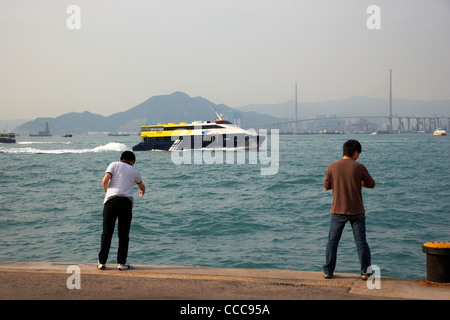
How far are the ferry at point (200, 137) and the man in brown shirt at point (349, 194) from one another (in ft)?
163

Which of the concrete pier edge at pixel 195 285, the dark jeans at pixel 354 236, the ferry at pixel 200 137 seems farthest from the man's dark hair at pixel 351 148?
the ferry at pixel 200 137

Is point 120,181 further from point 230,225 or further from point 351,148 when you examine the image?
point 230,225

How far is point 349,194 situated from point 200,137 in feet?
170

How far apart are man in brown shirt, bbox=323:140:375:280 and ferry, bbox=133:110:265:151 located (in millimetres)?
49575

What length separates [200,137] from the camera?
57.2 meters

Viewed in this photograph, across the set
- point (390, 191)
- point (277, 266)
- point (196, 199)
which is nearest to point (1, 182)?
point (196, 199)

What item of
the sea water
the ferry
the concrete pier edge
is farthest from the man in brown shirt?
the ferry

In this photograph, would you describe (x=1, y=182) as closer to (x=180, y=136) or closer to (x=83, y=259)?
(x=83, y=259)

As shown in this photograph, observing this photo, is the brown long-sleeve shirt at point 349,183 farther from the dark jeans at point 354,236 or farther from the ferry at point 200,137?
the ferry at point 200,137

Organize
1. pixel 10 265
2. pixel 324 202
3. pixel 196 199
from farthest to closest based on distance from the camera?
pixel 196 199 → pixel 324 202 → pixel 10 265

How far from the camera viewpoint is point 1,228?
44.9 ft

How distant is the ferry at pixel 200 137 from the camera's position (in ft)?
182
